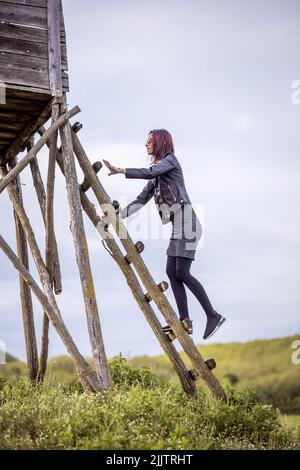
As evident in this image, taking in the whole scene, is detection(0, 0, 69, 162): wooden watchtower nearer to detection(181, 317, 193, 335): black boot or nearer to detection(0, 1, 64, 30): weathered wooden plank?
detection(0, 1, 64, 30): weathered wooden plank

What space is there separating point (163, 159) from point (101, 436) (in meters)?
3.63

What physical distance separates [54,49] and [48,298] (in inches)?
129

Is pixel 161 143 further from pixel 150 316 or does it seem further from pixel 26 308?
pixel 26 308


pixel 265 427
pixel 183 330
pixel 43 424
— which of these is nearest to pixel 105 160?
pixel 183 330

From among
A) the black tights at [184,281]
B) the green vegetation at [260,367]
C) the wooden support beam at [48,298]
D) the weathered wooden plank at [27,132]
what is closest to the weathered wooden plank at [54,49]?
the weathered wooden plank at [27,132]

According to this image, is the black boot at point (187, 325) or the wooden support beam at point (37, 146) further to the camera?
the wooden support beam at point (37, 146)

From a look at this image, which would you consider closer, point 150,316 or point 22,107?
point 150,316

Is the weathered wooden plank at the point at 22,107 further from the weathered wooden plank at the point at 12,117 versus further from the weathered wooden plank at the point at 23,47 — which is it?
the weathered wooden plank at the point at 23,47

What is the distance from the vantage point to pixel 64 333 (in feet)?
27.9

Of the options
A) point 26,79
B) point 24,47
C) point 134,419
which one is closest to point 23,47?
point 24,47

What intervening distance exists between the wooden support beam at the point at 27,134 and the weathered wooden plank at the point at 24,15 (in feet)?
3.48

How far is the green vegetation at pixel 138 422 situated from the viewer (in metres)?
6.75

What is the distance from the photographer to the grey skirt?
8.69 metres
